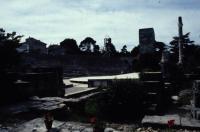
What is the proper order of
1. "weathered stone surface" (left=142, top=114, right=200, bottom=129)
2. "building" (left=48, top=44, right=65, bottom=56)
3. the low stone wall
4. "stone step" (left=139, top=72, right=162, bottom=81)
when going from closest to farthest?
"weathered stone surface" (left=142, top=114, right=200, bottom=129), the low stone wall, "stone step" (left=139, top=72, right=162, bottom=81), "building" (left=48, top=44, right=65, bottom=56)

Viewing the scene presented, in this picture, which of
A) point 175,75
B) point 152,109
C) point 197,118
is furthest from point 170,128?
point 175,75

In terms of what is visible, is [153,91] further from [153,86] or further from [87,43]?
[87,43]

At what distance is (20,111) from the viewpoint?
9062 millimetres

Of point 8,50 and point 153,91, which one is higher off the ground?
point 8,50

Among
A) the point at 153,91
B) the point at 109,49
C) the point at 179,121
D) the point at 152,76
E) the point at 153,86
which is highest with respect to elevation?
the point at 109,49

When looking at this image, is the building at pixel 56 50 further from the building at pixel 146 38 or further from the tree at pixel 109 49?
the building at pixel 146 38

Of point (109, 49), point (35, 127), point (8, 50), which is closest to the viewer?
point (35, 127)

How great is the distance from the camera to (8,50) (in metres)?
11.1

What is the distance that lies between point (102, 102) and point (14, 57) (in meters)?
3.65

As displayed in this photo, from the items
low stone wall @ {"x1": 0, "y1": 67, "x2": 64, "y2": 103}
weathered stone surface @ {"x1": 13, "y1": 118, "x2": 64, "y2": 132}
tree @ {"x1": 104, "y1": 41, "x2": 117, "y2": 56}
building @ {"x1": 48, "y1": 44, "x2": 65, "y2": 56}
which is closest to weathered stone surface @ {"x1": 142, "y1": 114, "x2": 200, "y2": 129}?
weathered stone surface @ {"x1": 13, "y1": 118, "x2": 64, "y2": 132}

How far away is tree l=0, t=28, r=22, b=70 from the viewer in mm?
10945

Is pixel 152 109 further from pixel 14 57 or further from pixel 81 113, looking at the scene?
pixel 14 57

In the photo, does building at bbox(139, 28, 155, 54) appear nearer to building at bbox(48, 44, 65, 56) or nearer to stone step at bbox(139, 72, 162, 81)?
building at bbox(48, 44, 65, 56)

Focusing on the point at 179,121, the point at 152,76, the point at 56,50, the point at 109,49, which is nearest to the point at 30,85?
the point at 152,76
